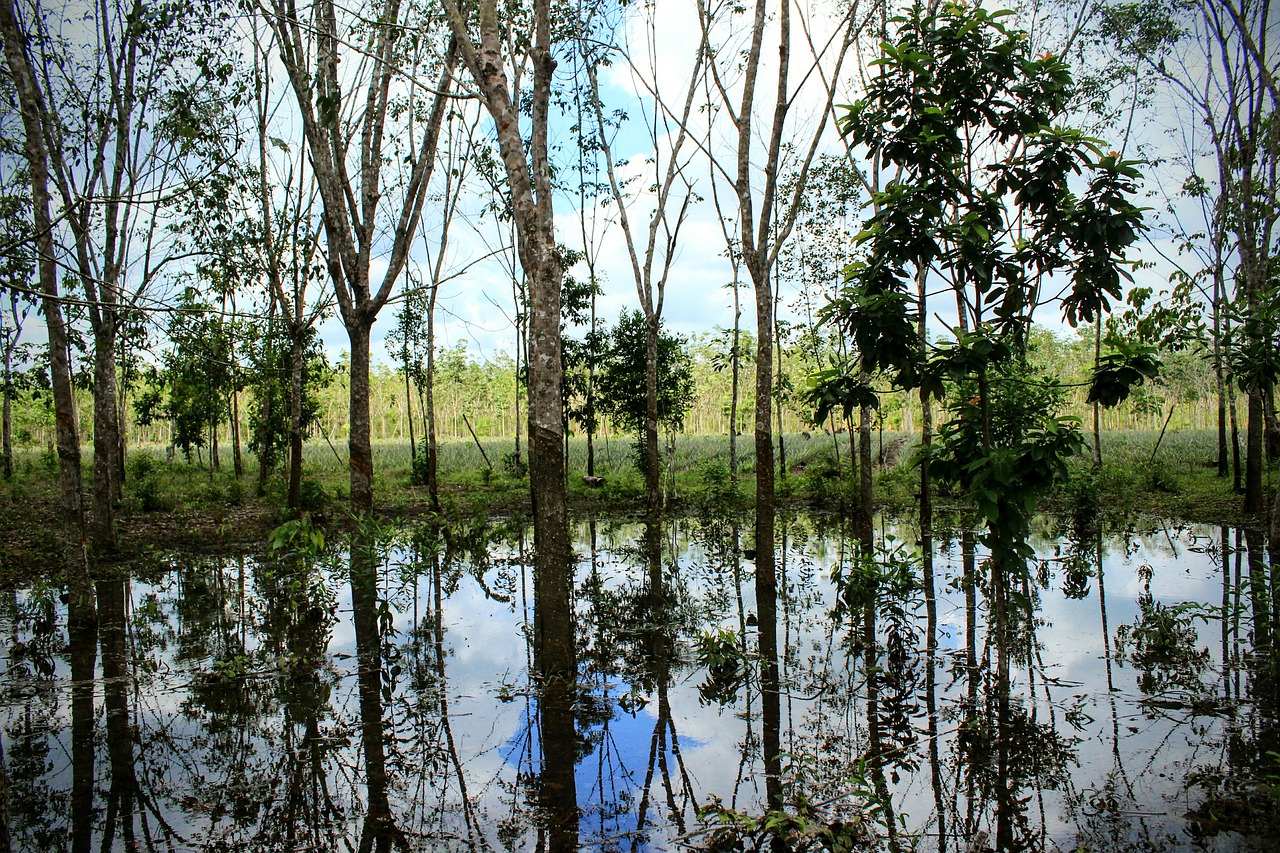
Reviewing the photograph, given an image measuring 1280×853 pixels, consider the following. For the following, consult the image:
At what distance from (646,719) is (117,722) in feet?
12.1

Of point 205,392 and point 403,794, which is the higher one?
point 205,392

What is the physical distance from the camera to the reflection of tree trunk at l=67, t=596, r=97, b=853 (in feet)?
12.3

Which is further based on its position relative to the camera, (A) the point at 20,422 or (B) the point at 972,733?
(A) the point at 20,422

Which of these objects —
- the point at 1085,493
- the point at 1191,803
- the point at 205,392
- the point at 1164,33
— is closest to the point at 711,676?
the point at 1191,803

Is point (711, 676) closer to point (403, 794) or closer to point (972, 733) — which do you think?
point (972, 733)

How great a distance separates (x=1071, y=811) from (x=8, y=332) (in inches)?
839

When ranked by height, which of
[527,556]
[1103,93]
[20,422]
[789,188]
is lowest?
[527,556]

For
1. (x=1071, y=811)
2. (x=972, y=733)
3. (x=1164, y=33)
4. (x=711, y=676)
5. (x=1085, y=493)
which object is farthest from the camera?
(x=1164, y=33)

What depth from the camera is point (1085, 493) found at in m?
13.3

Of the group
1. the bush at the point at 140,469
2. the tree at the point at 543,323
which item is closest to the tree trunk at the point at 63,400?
the tree at the point at 543,323

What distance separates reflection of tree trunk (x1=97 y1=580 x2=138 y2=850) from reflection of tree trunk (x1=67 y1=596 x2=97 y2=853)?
0.09m

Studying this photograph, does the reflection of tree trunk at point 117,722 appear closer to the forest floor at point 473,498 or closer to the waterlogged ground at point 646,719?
the waterlogged ground at point 646,719

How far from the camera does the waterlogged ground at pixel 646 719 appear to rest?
12.1 feet

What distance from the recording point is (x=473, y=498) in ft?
57.3
